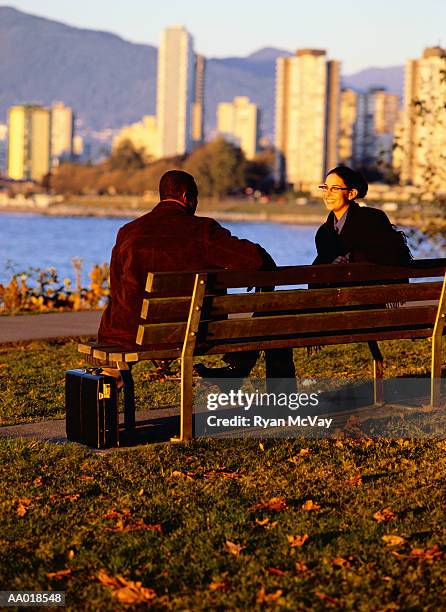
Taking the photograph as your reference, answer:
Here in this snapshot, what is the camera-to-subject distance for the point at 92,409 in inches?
246

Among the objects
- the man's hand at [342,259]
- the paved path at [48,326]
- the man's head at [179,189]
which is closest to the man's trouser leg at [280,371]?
the man's hand at [342,259]

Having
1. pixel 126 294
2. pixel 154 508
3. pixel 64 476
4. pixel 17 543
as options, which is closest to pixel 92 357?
pixel 126 294

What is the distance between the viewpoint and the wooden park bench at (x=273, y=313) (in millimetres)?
6281

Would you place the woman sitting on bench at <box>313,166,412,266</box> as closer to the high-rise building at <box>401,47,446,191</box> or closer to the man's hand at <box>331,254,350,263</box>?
the man's hand at <box>331,254,350,263</box>

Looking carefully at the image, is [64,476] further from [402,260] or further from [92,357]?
[402,260]

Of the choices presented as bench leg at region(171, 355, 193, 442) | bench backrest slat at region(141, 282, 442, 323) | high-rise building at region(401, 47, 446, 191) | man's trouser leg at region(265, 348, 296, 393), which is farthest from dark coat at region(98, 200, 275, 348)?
high-rise building at region(401, 47, 446, 191)

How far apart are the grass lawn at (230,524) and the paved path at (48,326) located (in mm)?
5282

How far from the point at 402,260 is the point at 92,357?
6.11 feet

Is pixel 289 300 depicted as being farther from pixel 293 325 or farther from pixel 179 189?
pixel 179 189

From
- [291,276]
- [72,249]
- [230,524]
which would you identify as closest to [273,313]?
[291,276]

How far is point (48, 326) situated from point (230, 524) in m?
7.94

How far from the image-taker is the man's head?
6520mm

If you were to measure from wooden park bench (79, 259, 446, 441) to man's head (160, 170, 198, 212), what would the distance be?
0.50 meters

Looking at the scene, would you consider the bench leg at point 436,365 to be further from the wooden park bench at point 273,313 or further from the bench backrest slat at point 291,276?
the bench backrest slat at point 291,276
